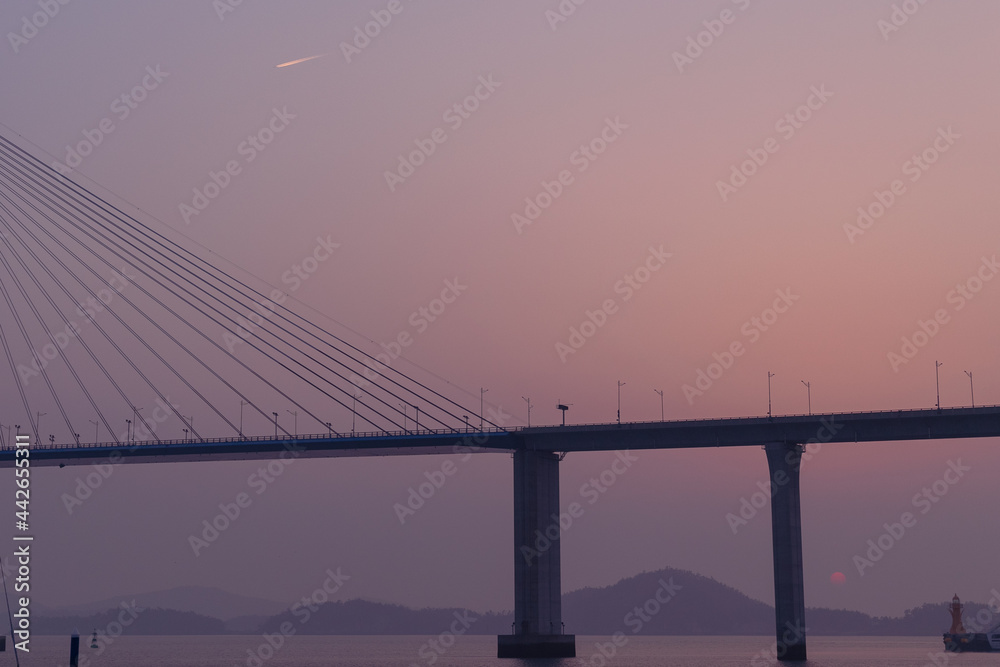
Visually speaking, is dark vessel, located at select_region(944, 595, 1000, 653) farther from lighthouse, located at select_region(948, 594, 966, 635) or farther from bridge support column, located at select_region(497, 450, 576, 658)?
bridge support column, located at select_region(497, 450, 576, 658)

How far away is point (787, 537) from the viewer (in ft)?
297

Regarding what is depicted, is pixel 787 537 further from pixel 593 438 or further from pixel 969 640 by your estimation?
pixel 969 640

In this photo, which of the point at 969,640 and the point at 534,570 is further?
the point at 969,640

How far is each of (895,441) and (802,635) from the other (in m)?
16.3

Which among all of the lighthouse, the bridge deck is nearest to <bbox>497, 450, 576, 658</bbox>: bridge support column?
the bridge deck

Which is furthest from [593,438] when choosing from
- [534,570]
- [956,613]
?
[956,613]

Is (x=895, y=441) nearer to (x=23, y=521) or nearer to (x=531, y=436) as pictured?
(x=531, y=436)

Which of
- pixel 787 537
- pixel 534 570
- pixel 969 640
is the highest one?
pixel 787 537

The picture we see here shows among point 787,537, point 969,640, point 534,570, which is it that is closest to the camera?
point 787,537

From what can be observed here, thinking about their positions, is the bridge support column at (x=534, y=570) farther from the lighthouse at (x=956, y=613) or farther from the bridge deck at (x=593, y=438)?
the lighthouse at (x=956, y=613)

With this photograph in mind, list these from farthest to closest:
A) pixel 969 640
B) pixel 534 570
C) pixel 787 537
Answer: pixel 969 640 → pixel 534 570 → pixel 787 537

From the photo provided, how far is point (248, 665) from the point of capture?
418 ft

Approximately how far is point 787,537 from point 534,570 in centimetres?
1996

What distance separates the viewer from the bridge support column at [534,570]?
98000mm
